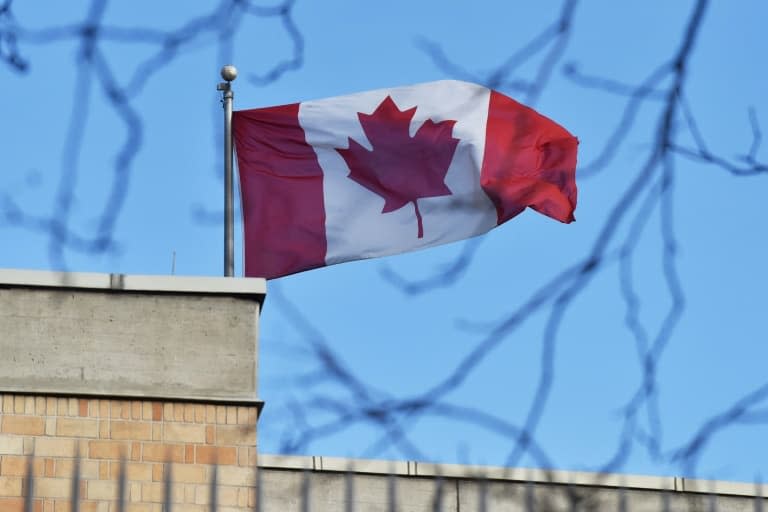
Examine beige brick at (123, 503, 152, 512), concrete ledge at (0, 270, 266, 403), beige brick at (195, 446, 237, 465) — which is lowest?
beige brick at (123, 503, 152, 512)

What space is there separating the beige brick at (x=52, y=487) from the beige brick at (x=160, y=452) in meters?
0.52

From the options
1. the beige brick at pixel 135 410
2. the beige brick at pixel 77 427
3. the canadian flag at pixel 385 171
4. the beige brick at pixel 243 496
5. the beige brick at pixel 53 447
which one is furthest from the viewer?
the canadian flag at pixel 385 171

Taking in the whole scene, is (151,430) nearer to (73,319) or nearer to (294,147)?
(73,319)

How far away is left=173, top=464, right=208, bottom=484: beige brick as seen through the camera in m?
11.1

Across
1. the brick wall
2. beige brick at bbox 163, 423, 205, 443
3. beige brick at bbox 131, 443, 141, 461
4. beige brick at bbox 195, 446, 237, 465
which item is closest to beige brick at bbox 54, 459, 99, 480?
the brick wall

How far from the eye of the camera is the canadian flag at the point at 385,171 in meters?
15.1

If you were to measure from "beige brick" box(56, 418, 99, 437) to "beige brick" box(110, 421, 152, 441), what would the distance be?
11cm

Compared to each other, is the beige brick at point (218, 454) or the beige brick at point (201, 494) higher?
the beige brick at point (218, 454)

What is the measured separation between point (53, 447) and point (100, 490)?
1.37 ft

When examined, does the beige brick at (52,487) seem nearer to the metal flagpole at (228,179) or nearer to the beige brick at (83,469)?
the beige brick at (83,469)

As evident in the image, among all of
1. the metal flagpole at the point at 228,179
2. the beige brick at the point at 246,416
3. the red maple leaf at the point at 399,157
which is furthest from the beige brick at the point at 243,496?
the red maple leaf at the point at 399,157

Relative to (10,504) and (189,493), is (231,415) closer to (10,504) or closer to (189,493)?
(189,493)

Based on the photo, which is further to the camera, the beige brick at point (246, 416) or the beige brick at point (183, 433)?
the beige brick at point (246, 416)

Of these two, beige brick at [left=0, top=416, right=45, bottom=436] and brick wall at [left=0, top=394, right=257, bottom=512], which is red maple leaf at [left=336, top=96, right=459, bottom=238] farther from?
→ beige brick at [left=0, top=416, right=45, bottom=436]
